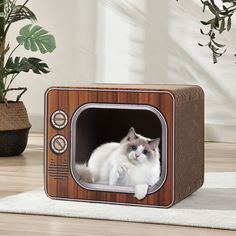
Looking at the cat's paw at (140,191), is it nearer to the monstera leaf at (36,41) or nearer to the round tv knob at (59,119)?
Answer: the round tv knob at (59,119)

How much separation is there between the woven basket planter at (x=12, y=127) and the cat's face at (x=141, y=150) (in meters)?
1.28

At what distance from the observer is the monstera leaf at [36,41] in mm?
3480

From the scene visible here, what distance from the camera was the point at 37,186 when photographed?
2.69m

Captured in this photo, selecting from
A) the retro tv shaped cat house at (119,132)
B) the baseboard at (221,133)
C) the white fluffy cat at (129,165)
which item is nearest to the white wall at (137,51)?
the baseboard at (221,133)

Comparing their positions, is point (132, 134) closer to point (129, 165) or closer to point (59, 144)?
point (129, 165)

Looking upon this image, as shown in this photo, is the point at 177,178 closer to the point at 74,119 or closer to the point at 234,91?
the point at 74,119

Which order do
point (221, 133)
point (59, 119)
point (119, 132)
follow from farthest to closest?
point (221, 133), point (119, 132), point (59, 119)

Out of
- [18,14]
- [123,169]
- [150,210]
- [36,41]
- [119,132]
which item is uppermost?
[18,14]

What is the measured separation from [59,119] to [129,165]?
281 millimetres

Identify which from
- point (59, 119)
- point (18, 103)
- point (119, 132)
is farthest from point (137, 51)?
point (59, 119)

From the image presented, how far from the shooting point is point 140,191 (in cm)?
227

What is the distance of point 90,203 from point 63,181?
119 millimetres

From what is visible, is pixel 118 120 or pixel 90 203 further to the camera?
pixel 118 120

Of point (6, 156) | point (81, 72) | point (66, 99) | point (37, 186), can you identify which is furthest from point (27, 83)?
point (66, 99)
